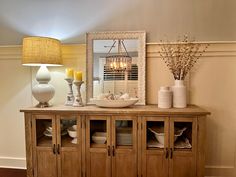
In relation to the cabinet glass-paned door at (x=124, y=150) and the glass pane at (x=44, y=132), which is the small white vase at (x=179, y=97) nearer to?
the cabinet glass-paned door at (x=124, y=150)

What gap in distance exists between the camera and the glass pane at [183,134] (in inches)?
76.5

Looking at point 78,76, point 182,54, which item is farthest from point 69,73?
point 182,54

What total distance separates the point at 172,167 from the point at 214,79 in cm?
105

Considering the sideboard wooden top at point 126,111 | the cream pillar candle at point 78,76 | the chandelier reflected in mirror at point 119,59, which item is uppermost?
the chandelier reflected in mirror at point 119,59

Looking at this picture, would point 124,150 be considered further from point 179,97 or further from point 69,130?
point 179,97

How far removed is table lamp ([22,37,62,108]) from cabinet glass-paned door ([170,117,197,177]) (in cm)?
130

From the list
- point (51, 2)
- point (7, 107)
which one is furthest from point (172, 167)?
point (51, 2)

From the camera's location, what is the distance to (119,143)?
6.63ft

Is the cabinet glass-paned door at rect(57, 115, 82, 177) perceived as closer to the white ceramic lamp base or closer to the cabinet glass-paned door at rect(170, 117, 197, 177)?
the white ceramic lamp base

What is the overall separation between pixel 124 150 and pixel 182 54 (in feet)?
3.90

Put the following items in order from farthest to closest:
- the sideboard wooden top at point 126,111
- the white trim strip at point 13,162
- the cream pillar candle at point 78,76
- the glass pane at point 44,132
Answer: the white trim strip at point 13,162, the cream pillar candle at point 78,76, the glass pane at point 44,132, the sideboard wooden top at point 126,111

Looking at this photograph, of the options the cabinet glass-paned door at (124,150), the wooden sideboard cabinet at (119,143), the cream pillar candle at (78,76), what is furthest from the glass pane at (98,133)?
the cream pillar candle at (78,76)

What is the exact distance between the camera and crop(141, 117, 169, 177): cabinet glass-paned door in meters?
1.93

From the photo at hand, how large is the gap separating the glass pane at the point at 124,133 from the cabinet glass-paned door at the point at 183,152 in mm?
381
